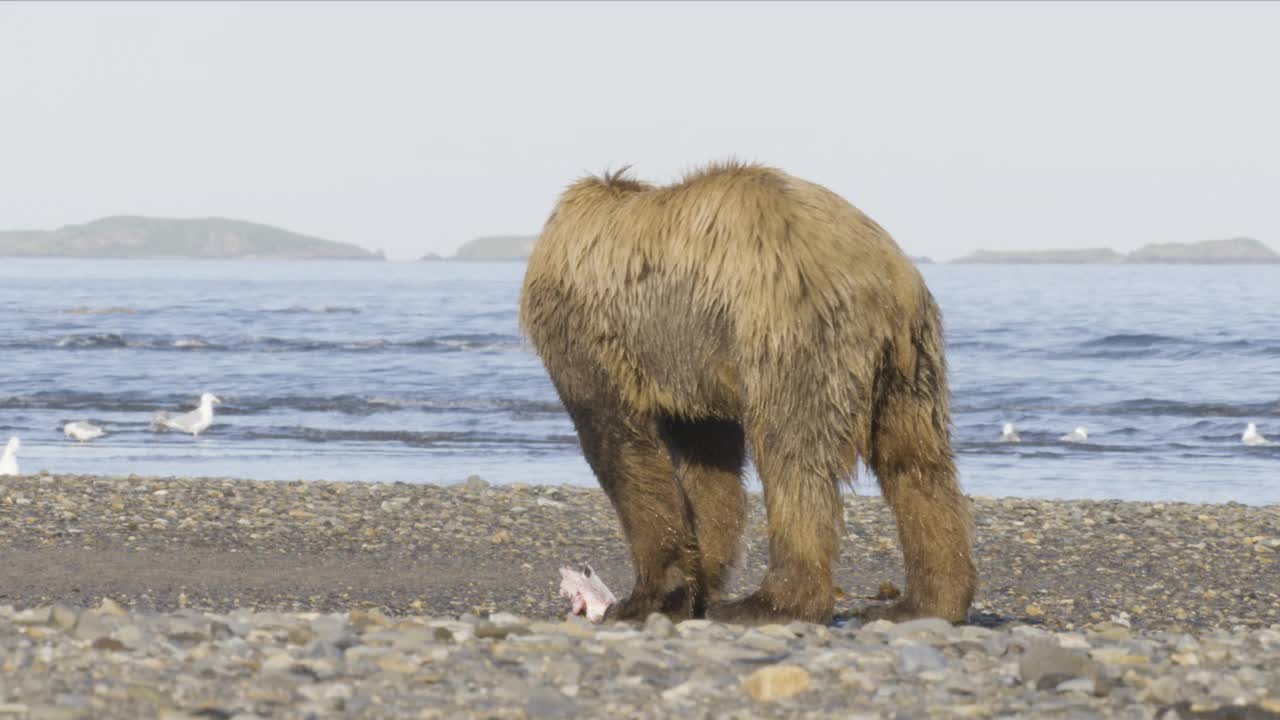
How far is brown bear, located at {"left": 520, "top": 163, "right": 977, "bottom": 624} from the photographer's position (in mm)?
5988

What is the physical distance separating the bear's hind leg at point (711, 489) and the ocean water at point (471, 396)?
2.73 feet

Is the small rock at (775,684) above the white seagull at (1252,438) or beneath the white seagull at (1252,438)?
above

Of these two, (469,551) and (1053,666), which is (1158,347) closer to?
(469,551)

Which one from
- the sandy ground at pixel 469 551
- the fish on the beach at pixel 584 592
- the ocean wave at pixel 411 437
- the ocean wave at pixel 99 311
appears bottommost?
the ocean wave at pixel 411 437

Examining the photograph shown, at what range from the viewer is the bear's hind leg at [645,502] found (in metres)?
6.76

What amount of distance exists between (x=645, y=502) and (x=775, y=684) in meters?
2.15

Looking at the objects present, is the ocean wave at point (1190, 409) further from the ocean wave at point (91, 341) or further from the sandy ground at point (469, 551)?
the ocean wave at point (91, 341)

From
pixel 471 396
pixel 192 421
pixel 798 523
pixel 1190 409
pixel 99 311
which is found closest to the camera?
pixel 798 523

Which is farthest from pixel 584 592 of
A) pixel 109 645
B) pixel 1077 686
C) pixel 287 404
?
pixel 287 404

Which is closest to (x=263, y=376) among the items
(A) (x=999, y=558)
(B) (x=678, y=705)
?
(A) (x=999, y=558)

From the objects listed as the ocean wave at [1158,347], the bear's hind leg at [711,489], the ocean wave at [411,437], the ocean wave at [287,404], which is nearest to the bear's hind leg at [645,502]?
the bear's hind leg at [711,489]

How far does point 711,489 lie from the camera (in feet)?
23.2

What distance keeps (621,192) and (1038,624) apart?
10.5ft

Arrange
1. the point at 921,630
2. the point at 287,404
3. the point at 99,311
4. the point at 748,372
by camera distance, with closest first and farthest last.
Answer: the point at 921,630 → the point at 748,372 → the point at 287,404 → the point at 99,311
